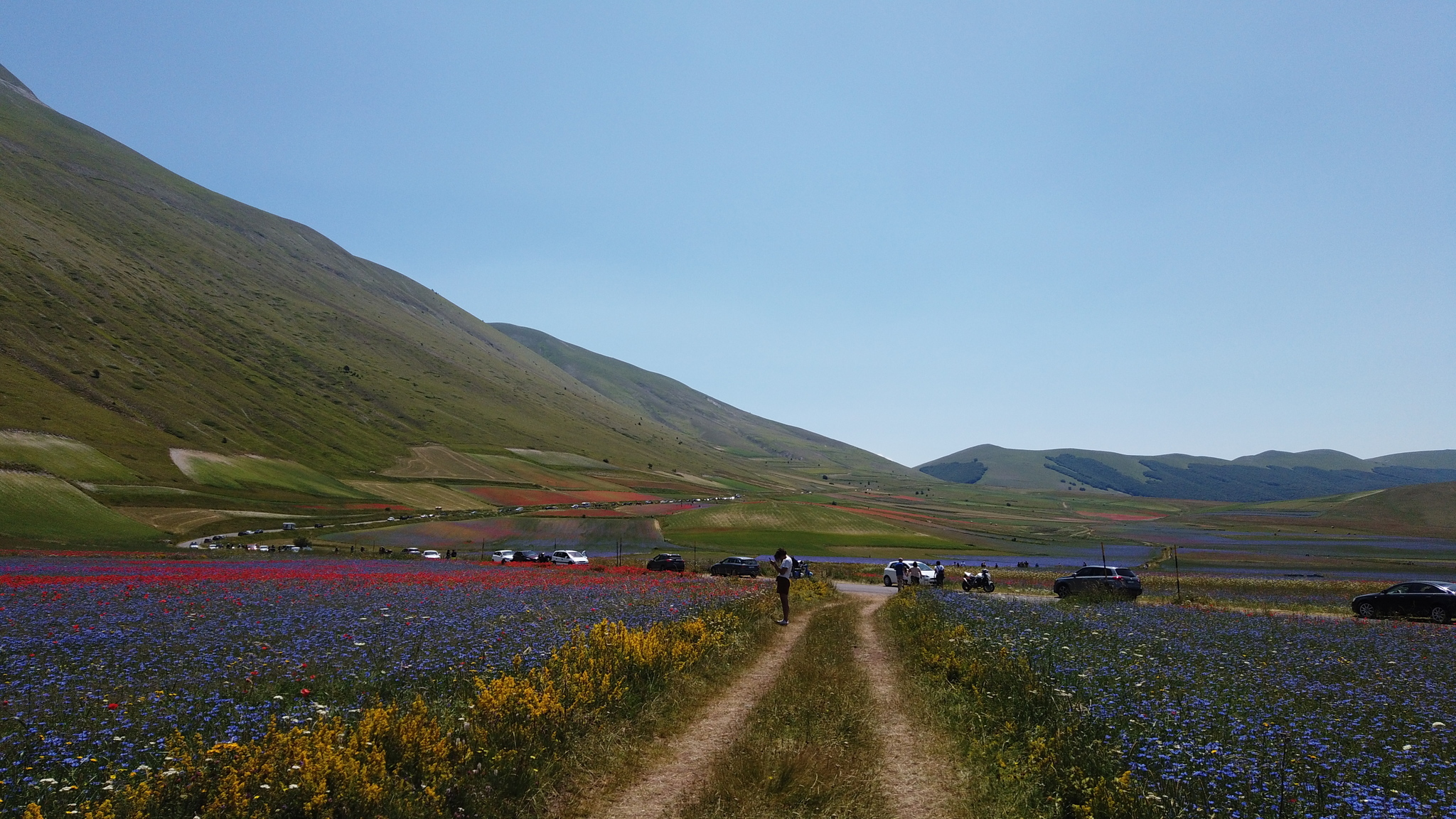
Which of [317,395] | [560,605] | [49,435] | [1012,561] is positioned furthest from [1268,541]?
[317,395]

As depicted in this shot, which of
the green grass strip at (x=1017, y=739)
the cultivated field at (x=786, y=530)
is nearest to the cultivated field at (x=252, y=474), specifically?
the cultivated field at (x=786, y=530)

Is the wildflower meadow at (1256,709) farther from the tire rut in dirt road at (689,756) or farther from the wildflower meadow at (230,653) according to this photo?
the wildflower meadow at (230,653)

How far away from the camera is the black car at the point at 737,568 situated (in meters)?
50.1

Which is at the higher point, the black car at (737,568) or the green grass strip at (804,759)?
the green grass strip at (804,759)

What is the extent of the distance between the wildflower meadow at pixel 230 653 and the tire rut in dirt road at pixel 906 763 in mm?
5223

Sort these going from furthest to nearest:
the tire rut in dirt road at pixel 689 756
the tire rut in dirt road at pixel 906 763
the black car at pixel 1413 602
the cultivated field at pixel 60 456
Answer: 1. the cultivated field at pixel 60 456
2. the black car at pixel 1413 602
3. the tire rut in dirt road at pixel 906 763
4. the tire rut in dirt road at pixel 689 756

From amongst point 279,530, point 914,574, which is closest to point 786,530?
point 914,574

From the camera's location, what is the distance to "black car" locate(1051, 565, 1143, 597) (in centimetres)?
3700

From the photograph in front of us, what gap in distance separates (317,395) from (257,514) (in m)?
116

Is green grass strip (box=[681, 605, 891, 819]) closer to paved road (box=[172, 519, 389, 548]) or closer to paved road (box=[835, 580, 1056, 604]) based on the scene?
paved road (box=[835, 580, 1056, 604])

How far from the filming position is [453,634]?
14.6 m

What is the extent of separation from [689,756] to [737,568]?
40.9m

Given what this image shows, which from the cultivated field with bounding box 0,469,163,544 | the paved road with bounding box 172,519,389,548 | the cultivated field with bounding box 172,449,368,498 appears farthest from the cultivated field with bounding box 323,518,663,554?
the cultivated field with bounding box 172,449,368,498

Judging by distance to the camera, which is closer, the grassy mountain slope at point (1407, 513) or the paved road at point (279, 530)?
the paved road at point (279, 530)
